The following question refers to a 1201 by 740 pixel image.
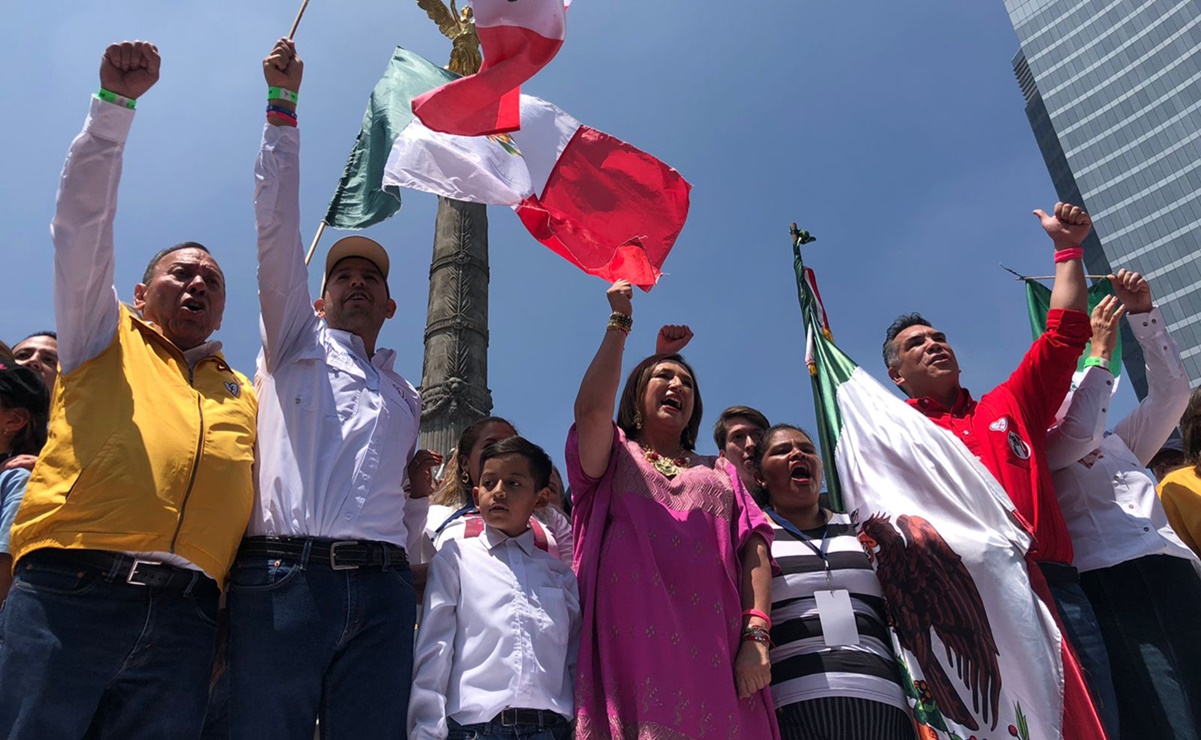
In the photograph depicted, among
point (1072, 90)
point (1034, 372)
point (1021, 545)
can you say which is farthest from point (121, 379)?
point (1072, 90)

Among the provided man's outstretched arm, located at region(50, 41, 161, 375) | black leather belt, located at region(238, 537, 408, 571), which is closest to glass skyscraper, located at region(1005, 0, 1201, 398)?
black leather belt, located at region(238, 537, 408, 571)

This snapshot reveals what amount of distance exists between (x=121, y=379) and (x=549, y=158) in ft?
8.25

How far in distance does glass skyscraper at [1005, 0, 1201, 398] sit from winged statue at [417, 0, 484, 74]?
50.7 m

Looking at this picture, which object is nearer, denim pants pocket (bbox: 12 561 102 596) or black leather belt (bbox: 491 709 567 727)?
denim pants pocket (bbox: 12 561 102 596)

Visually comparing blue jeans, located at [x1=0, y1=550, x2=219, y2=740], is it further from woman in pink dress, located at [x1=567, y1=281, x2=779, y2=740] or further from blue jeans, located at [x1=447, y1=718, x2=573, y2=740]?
woman in pink dress, located at [x1=567, y1=281, x2=779, y2=740]

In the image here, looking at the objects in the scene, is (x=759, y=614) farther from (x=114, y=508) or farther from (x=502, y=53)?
(x=502, y=53)

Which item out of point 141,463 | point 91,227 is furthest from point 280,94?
point 141,463

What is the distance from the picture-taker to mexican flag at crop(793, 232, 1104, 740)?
2.62 metres

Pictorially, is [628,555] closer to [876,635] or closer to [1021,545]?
[876,635]

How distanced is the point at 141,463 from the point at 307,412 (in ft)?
1.57

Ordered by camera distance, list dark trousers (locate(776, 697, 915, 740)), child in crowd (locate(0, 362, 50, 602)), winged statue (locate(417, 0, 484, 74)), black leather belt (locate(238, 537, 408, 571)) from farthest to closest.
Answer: winged statue (locate(417, 0, 484, 74)) → child in crowd (locate(0, 362, 50, 602)) → dark trousers (locate(776, 697, 915, 740)) → black leather belt (locate(238, 537, 408, 571))

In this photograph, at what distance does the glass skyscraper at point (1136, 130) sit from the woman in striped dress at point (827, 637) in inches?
2211

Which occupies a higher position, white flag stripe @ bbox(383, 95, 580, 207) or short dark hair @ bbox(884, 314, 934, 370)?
white flag stripe @ bbox(383, 95, 580, 207)

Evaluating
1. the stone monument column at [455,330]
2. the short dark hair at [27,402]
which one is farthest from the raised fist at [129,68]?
the stone monument column at [455,330]
